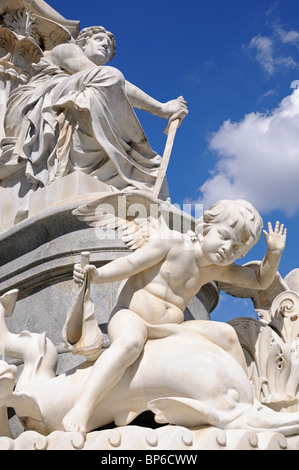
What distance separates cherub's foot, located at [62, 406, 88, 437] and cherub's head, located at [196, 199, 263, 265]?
120 cm

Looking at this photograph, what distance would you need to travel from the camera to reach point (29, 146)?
661 centimetres

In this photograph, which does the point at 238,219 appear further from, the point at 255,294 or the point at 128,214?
the point at 255,294

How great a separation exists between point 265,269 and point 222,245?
0.46 meters

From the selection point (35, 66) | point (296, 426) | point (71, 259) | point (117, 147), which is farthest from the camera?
point (35, 66)

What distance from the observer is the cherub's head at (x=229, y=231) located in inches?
156

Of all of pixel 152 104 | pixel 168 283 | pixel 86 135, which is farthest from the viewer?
pixel 152 104

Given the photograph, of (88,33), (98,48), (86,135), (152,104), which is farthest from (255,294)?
(88,33)

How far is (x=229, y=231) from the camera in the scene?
156 inches

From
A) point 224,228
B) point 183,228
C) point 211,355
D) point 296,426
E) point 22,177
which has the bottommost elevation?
point 296,426

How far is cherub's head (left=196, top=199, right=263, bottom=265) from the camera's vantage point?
3.97 metres

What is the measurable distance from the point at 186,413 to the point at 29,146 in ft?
12.7

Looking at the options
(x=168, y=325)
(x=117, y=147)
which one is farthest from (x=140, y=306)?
(x=117, y=147)

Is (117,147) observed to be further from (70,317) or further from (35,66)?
(70,317)

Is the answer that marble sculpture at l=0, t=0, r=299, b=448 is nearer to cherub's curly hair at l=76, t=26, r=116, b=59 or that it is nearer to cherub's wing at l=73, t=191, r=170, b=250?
cherub's wing at l=73, t=191, r=170, b=250
